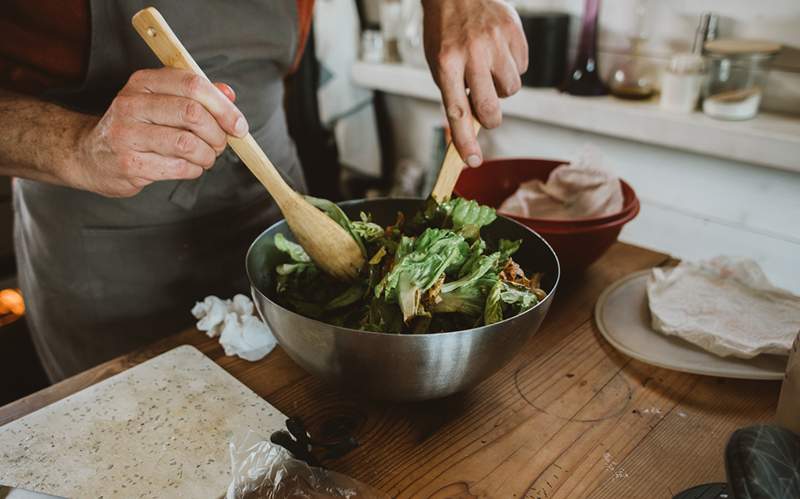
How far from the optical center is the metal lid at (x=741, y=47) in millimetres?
1855

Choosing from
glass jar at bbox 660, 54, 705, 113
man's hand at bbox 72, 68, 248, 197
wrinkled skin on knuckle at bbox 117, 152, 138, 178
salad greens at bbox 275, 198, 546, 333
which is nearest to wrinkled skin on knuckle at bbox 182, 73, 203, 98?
man's hand at bbox 72, 68, 248, 197

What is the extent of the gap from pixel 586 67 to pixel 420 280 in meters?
1.92

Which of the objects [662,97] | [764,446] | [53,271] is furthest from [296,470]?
[662,97]

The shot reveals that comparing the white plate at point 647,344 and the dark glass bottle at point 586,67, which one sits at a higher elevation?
the dark glass bottle at point 586,67

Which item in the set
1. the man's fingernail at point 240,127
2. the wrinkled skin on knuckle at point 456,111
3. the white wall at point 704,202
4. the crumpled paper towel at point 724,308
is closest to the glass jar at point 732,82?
the white wall at point 704,202

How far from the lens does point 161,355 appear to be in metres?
0.95

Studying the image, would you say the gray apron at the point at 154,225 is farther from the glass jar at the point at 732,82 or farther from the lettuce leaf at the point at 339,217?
the glass jar at the point at 732,82

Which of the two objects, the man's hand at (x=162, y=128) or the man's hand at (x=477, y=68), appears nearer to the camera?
the man's hand at (x=162, y=128)

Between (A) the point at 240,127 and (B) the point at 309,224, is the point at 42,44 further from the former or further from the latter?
(B) the point at 309,224

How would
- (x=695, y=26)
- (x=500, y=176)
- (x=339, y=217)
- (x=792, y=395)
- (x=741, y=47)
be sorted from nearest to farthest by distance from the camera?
1. (x=792, y=395)
2. (x=339, y=217)
3. (x=500, y=176)
4. (x=741, y=47)
5. (x=695, y=26)

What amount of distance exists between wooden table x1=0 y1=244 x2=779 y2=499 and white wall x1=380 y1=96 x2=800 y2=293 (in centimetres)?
111

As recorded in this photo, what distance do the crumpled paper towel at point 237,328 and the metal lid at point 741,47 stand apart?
1.70m

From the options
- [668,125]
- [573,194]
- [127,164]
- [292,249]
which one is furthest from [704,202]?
Result: [127,164]

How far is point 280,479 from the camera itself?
0.71m
